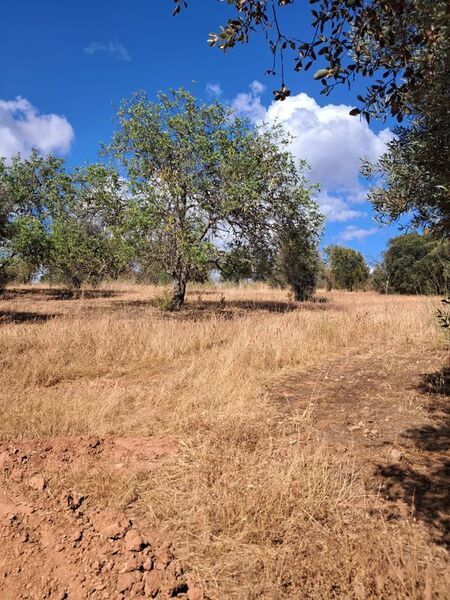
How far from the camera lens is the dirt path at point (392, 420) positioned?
354 centimetres

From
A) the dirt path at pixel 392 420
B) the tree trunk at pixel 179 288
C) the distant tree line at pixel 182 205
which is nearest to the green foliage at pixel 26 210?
the distant tree line at pixel 182 205

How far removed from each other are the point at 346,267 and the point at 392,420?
3717 cm

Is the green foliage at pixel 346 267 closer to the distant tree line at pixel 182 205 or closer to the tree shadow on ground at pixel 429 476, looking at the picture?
the distant tree line at pixel 182 205

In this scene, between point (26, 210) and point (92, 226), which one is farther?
point (26, 210)

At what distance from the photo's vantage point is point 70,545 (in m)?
3.01

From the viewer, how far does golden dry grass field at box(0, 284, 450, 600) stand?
8.98ft

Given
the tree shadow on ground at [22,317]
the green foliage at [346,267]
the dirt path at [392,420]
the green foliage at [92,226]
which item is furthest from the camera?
the green foliage at [346,267]

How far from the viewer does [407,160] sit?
6.39 metres

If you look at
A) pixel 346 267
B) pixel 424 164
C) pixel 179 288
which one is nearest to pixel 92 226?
pixel 179 288

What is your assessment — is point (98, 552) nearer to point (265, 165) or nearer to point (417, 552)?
point (417, 552)

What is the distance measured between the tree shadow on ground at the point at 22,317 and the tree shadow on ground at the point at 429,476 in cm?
1060

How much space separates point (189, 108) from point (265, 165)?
3.56m

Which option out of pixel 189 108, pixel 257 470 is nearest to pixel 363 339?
pixel 257 470

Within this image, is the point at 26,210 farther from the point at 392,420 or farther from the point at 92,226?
the point at 392,420
